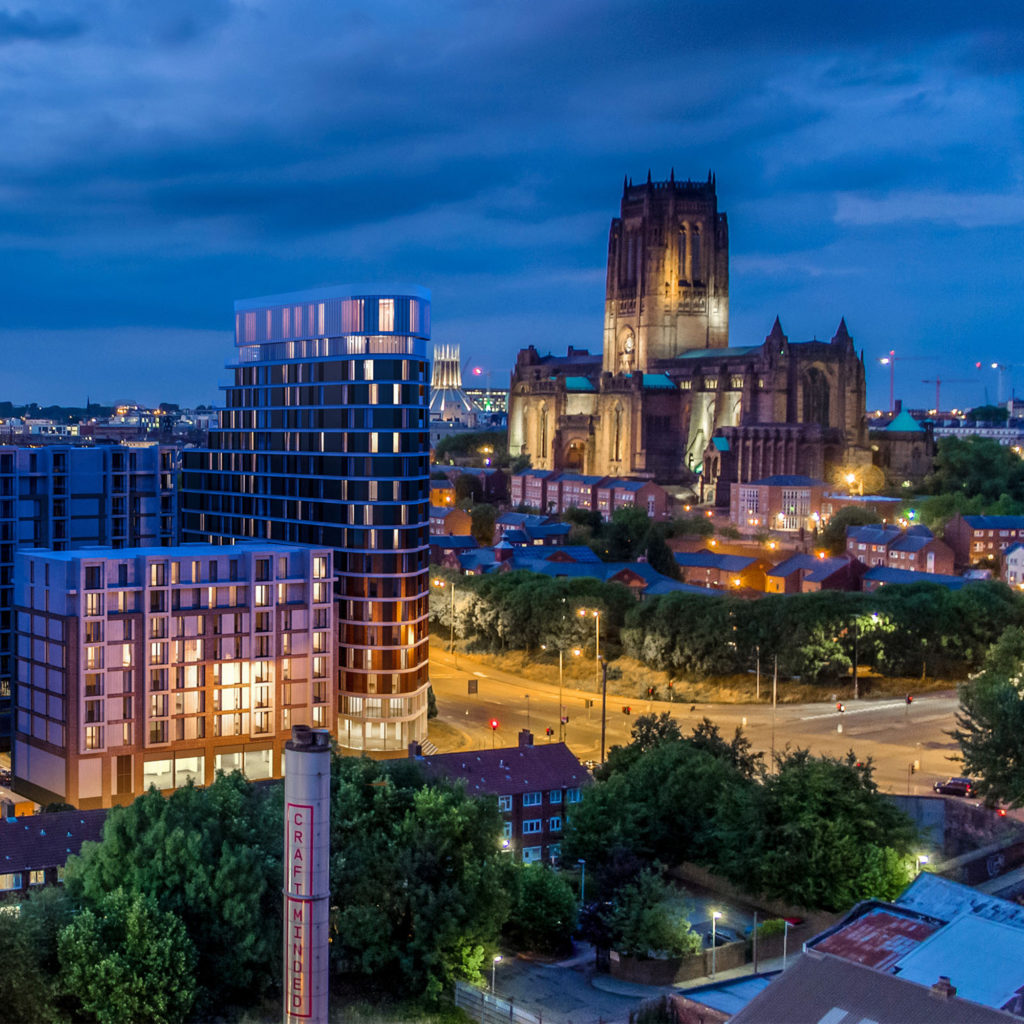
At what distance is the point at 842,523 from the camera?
142 m

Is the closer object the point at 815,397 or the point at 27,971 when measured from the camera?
the point at 27,971

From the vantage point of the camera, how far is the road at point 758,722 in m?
74.8

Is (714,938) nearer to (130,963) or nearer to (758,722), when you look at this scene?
(130,963)

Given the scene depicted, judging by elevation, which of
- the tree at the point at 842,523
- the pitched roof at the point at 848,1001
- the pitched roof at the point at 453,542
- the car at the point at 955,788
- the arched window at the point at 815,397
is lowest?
the car at the point at 955,788

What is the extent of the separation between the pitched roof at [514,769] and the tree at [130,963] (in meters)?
15.8

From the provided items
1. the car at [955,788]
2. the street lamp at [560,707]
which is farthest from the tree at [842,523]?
the car at [955,788]

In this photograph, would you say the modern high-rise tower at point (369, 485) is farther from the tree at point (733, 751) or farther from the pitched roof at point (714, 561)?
the pitched roof at point (714, 561)

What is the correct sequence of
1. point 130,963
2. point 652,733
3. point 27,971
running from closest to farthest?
point 27,971, point 130,963, point 652,733

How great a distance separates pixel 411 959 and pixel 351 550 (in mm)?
28592

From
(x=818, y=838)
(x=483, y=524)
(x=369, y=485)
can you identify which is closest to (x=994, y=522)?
(x=483, y=524)

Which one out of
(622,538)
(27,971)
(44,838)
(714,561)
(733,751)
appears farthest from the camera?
(622,538)

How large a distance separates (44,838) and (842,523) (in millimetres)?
103176

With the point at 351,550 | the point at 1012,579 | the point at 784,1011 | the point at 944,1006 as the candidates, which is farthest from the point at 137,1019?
the point at 1012,579

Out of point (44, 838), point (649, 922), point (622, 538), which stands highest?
point (622, 538)
